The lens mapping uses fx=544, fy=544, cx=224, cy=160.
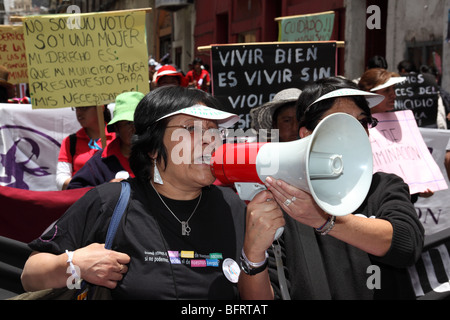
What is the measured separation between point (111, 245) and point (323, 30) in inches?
175

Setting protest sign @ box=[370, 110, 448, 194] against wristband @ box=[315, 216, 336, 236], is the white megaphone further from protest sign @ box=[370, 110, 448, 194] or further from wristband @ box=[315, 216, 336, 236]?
protest sign @ box=[370, 110, 448, 194]

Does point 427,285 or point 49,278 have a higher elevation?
point 49,278

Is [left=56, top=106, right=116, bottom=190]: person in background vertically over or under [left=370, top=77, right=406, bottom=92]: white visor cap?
under

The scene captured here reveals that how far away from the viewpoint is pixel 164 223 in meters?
1.97

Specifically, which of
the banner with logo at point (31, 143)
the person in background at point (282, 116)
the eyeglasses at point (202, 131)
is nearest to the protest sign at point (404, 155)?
the person in background at point (282, 116)

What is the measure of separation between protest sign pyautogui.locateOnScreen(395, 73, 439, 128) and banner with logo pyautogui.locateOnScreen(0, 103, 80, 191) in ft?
11.2

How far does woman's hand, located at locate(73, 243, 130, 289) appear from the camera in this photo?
1.77 metres

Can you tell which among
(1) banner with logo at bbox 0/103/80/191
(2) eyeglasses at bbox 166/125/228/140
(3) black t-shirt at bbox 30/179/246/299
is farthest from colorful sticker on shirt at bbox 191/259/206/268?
(1) banner with logo at bbox 0/103/80/191

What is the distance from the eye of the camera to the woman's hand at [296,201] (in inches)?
61.4

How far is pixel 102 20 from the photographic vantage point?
178 inches

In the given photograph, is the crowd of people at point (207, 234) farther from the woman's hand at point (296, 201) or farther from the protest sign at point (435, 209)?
the protest sign at point (435, 209)

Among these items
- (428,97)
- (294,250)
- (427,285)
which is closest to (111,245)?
(294,250)

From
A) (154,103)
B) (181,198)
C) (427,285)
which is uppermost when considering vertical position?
(154,103)

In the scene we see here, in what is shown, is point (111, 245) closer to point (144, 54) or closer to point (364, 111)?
point (364, 111)
